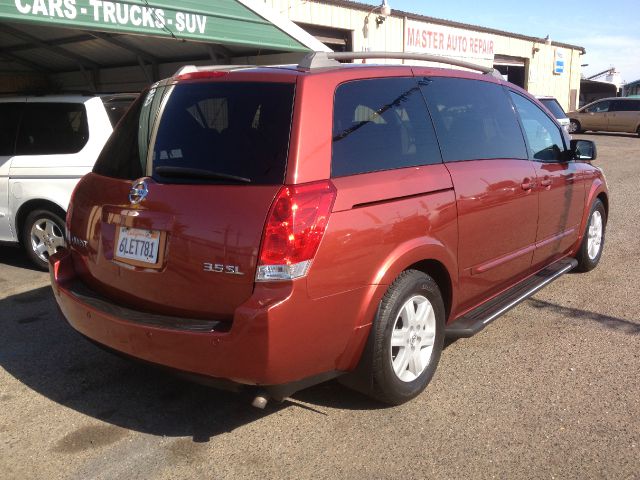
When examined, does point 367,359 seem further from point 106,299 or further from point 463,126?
point 463,126

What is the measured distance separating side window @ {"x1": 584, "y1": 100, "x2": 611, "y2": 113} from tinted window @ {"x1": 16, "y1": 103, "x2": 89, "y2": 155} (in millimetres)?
25048

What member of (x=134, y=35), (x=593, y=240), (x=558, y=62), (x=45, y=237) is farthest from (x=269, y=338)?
(x=558, y=62)

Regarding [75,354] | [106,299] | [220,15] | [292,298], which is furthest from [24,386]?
[220,15]

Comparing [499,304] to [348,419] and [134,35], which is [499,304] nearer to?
[348,419]

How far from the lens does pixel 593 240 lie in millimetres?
5734

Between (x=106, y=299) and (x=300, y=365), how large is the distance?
3.78 feet

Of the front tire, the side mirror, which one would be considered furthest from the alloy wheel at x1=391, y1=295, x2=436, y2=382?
the side mirror

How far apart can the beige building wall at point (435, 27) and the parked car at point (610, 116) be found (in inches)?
90.1

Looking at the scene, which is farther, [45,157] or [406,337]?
[45,157]

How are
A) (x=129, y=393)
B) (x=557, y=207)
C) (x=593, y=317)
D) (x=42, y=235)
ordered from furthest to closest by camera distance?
(x=42, y=235) → (x=557, y=207) → (x=593, y=317) → (x=129, y=393)

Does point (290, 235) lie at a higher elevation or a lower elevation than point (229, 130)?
lower

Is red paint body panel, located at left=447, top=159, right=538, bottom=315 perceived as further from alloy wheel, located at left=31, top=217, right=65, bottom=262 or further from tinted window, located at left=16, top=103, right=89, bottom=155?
alloy wheel, located at left=31, top=217, right=65, bottom=262

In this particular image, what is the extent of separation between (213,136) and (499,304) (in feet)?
7.13

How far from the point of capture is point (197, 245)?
273cm
